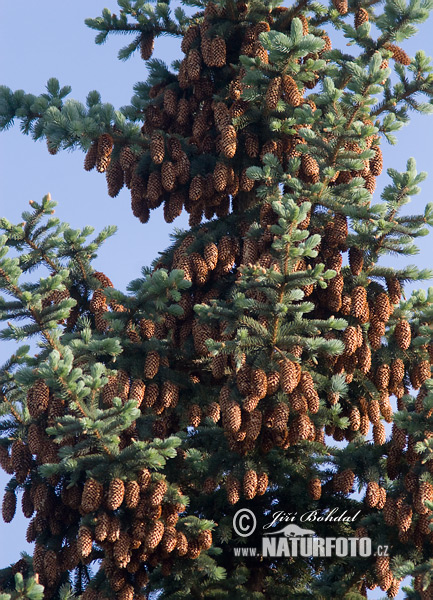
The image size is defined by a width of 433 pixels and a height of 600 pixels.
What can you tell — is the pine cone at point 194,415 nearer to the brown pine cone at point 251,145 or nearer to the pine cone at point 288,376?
the pine cone at point 288,376

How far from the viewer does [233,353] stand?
722 cm

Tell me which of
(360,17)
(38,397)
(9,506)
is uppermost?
(360,17)

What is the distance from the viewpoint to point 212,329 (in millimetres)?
8023

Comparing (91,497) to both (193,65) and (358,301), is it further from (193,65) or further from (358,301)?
(193,65)

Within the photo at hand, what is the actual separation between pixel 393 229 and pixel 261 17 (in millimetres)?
3782

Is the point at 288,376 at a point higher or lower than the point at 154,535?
higher

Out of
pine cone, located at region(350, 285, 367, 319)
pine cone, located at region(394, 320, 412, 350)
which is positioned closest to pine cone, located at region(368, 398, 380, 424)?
pine cone, located at region(394, 320, 412, 350)

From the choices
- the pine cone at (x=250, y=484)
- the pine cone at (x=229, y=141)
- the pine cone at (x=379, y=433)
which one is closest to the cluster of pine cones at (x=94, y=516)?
the pine cone at (x=250, y=484)

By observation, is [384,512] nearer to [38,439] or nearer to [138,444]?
[138,444]

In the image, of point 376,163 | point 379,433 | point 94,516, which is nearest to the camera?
point 94,516

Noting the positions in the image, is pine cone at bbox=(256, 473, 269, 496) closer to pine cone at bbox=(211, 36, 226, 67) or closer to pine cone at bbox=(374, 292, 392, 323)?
pine cone at bbox=(374, 292, 392, 323)

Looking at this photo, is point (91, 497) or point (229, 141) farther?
point (229, 141)

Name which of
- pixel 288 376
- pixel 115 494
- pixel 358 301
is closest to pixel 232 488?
pixel 115 494

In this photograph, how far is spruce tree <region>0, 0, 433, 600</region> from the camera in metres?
6.96
